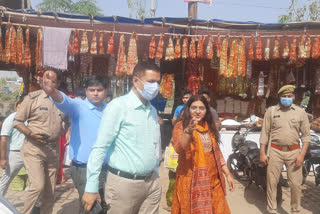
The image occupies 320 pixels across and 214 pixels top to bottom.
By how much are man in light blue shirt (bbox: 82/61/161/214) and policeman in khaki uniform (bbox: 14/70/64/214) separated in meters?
1.47

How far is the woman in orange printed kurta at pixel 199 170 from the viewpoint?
306 cm

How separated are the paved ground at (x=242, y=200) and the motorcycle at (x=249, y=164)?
21 cm

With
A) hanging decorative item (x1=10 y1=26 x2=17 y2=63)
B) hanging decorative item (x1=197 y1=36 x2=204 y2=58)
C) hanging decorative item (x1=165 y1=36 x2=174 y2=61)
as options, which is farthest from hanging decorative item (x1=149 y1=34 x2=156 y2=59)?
hanging decorative item (x1=10 y1=26 x2=17 y2=63)

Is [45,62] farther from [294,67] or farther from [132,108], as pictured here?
[294,67]

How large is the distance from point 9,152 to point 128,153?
2518 millimetres

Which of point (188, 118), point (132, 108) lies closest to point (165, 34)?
point (188, 118)

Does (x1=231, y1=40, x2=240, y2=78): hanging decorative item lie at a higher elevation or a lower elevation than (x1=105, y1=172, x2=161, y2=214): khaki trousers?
higher

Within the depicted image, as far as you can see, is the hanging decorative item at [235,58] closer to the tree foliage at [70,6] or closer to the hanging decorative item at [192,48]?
the hanging decorative item at [192,48]

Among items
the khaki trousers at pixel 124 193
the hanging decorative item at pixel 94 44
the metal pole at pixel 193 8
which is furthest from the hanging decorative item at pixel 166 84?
the khaki trousers at pixel 124 193

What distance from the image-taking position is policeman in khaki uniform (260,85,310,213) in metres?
4.10

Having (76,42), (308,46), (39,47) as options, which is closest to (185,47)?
(76,42)

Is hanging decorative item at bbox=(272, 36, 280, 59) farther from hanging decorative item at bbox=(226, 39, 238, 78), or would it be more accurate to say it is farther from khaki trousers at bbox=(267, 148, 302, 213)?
khaki trousers at bbox=(267, 148, 302, 213)

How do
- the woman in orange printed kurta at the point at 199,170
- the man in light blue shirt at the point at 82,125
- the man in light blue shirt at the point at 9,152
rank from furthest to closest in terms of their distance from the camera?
the man in light blue shirt at the point at 9,152 < the woman in orange printed kurta at the point at 199,170 < the man in light blue shirt at the point at 82,125

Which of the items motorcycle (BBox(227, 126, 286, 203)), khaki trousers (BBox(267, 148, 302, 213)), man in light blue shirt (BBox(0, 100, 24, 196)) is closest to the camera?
man in light blue shirt (BBox(0, 100, 24, 196))
